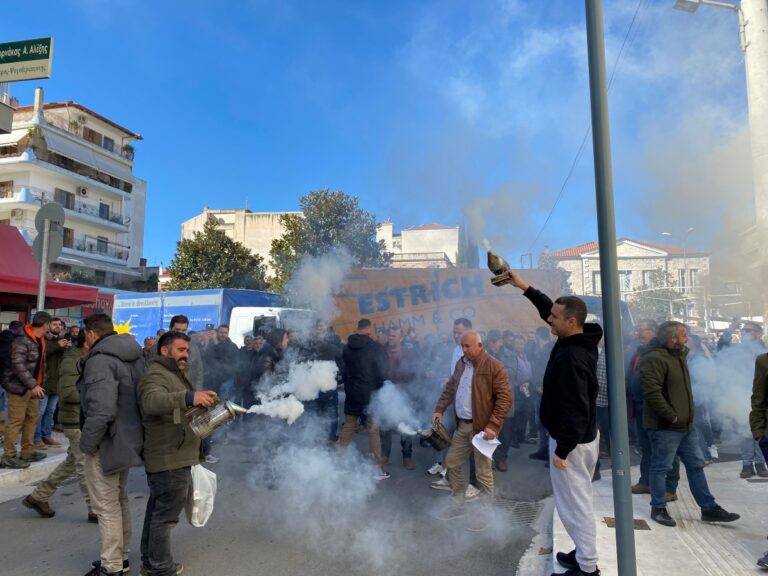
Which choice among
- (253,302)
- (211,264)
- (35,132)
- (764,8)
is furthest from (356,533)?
(35,132)

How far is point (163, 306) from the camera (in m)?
15.8

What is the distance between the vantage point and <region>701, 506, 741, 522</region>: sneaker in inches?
168

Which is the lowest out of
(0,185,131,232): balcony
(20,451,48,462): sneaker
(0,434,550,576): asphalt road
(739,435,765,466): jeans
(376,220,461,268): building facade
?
(0,434,550,576): asphalt road

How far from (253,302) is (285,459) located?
31.5ft

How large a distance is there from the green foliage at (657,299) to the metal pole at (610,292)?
10454 mm

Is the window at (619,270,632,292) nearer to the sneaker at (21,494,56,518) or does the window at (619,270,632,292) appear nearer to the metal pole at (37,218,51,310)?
the metal pole at (37,218,51,310)

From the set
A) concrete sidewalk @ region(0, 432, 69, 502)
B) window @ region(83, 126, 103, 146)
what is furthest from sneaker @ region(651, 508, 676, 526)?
window @ region(83, 126, 103, 146)

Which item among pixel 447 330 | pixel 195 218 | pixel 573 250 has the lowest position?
pixel 447 330

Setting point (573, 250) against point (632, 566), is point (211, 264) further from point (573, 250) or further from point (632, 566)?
point (632, 566)

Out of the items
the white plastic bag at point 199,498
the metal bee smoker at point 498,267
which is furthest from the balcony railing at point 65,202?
the metal bee smoker at point 498,267

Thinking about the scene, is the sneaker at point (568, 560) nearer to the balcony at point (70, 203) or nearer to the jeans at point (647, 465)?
the jeans at point (647, 465)

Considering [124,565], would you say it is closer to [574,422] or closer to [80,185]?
[574,422]

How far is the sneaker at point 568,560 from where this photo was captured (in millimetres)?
3467

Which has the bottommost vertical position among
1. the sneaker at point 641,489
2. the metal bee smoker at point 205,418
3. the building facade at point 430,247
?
the sneaker at point 641,489
